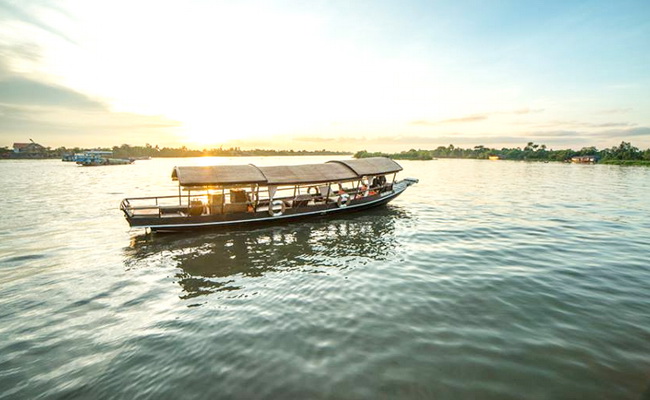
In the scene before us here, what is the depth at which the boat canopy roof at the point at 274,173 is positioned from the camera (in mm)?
16750

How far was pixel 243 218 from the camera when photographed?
59.9 ft

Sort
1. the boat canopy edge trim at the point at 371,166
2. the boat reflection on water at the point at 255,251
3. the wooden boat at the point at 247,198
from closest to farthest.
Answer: the boat reflection on water at the point at 255,251, the wooden boat at the point at 247,198, the boat canopy edge trim at the point at 371,166

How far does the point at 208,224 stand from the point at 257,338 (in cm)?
1149

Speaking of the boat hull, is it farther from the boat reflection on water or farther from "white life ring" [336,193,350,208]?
the boat reflection on water

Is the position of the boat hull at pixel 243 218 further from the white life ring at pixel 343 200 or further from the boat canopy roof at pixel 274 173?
the boat canopy roof at pixel 274 173

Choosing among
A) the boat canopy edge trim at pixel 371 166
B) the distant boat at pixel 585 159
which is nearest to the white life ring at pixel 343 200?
the boat canopy edge trim at pixel 371 166

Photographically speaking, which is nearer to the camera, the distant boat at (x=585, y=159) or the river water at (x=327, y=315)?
the river water at (x=327, y=315)

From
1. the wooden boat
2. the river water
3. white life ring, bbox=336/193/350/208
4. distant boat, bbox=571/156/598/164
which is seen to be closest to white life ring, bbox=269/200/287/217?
the wooden boat

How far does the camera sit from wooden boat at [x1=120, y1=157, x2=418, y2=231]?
1669cm

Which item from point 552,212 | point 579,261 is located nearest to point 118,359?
point 579,261

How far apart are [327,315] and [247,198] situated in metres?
12.9

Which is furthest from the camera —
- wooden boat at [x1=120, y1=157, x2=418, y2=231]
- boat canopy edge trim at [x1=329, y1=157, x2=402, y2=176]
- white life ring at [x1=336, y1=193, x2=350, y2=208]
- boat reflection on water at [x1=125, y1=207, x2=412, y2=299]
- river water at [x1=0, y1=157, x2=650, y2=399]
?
boat canopy edge trim at [x1=329, y1=157, x2=402, y2=176]

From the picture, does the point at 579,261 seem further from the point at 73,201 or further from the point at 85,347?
the point at 73,201

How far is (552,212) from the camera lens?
23250 millimetres
